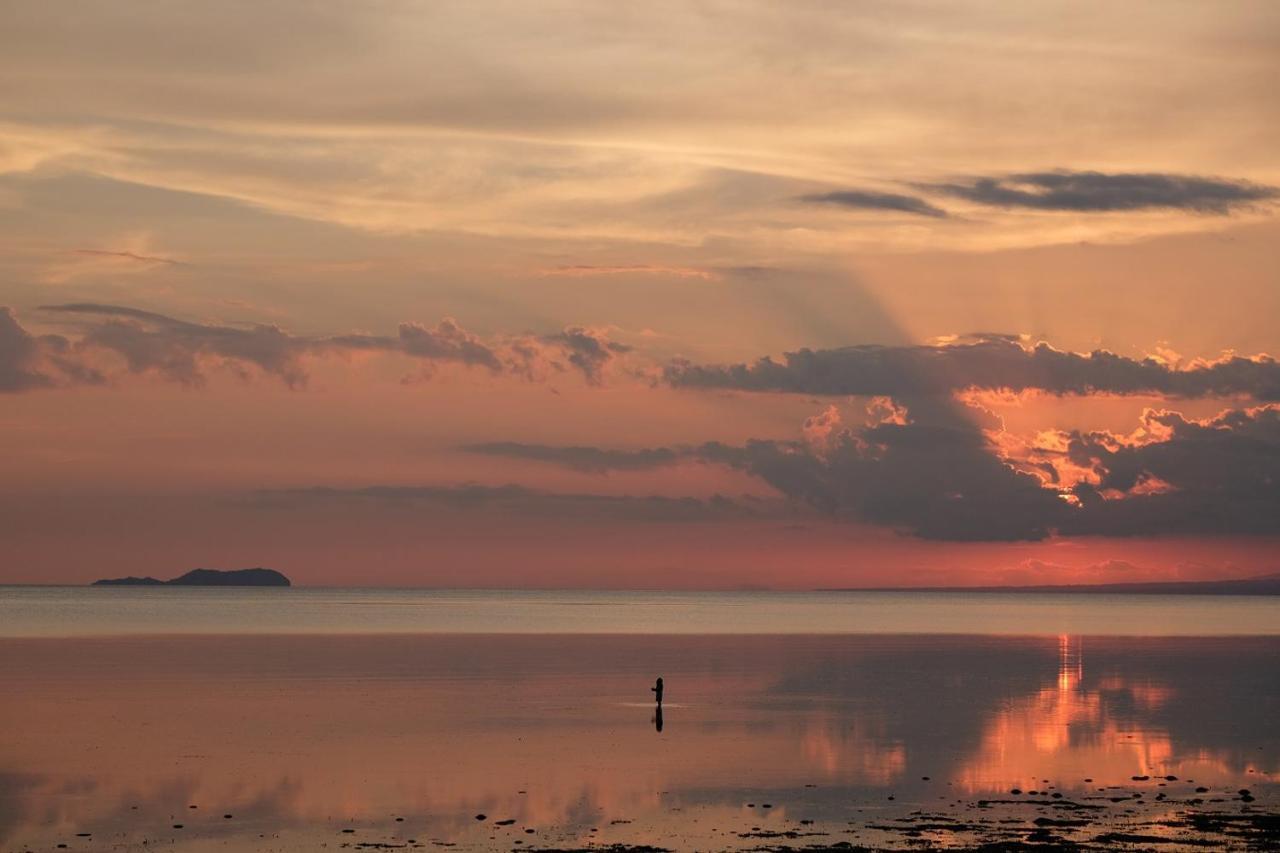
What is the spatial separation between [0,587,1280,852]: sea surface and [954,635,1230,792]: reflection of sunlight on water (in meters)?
0.26

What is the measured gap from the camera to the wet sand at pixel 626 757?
42.4 meters

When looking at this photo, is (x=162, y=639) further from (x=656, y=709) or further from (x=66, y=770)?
(x=66, y=770)

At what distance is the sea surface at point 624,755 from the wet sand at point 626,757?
189 millimetres

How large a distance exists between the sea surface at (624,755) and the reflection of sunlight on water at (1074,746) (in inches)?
10.2

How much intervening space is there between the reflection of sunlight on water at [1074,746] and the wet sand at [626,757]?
0.22m

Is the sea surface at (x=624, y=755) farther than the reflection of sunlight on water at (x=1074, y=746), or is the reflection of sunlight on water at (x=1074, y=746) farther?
the reflection of sunlight on water at (x=1074, y=746)

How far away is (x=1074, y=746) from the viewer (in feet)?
205

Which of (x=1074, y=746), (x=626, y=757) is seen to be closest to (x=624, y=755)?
(x=626, y=757)

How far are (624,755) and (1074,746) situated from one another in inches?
731

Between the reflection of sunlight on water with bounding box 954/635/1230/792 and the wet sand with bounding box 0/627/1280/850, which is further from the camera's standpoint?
the reflection of sunlight on water with bounding box 954/635/1230/792

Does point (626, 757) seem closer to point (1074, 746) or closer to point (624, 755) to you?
point (624, 755)

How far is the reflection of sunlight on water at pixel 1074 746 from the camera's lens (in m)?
54.2

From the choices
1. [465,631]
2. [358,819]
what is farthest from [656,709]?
[465,631]

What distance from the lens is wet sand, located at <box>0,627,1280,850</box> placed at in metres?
42.4
